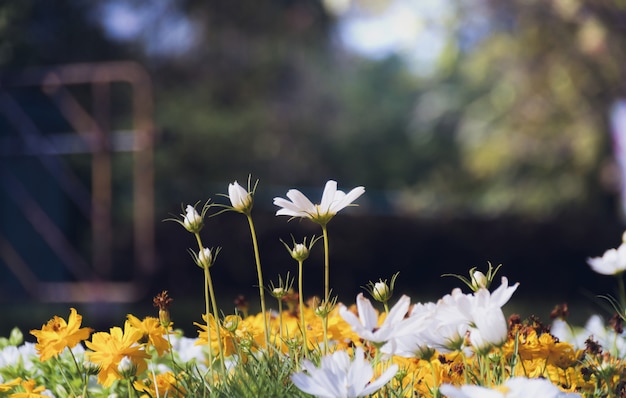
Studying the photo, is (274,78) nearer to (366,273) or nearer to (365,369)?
(366,273)

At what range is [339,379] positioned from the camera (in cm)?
112

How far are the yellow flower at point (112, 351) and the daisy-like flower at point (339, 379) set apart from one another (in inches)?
18.3

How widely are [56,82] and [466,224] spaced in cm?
389

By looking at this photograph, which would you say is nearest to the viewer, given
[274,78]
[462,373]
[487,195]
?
[462,373]

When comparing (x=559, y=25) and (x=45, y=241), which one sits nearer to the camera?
(x=45, y=241)

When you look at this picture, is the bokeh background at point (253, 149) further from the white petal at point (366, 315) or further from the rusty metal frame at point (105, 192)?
the white petal at point (366, 315)

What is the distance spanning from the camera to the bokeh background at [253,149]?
6.93m

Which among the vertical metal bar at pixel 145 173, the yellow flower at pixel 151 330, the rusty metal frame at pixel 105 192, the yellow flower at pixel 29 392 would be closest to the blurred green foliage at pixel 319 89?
the vertical metal bar at pixel 145 173

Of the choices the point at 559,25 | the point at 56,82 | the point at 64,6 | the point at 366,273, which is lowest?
the point at 366,273

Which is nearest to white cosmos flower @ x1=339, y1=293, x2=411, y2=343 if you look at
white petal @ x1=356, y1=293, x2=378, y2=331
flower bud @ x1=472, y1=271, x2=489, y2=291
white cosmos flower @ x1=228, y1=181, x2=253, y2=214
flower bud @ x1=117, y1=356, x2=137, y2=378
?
white petal @ x1=356, y1=293, x2=378, y2=331

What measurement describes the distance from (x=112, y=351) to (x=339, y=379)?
517mm

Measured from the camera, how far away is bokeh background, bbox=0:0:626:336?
6930 mm

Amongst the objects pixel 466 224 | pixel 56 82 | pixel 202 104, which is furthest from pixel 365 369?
pixel 202 104

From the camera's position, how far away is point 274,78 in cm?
1521
